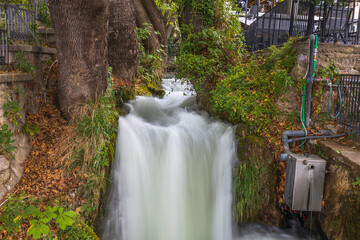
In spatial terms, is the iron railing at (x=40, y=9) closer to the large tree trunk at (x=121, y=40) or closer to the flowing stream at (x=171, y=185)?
the large tree trunk at (x=121, y=40)

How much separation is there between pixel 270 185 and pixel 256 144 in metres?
0.84

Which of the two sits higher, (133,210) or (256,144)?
(256,144)

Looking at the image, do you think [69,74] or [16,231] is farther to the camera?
[69,74]

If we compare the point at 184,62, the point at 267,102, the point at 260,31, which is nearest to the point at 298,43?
the point at 267,102

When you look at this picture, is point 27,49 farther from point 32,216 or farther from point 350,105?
point 350,105

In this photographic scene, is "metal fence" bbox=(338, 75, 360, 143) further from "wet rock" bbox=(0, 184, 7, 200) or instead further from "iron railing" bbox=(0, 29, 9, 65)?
"iron railing" bbox=(0, 29, 9, 65)

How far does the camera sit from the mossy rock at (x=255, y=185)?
5.01 m

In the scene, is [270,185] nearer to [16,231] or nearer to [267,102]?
[267,102]

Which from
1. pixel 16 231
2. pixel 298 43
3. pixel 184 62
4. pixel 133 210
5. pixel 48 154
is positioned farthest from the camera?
pixel 184 62

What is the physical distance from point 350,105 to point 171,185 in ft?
12.7

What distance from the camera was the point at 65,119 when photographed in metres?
5.12

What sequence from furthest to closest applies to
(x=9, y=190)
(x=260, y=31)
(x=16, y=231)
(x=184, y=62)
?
(x=260, y=31)
(x=184, y=62)
(x=9, y=190)
(x=16, y=231)

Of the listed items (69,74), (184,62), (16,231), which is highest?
(184,62)

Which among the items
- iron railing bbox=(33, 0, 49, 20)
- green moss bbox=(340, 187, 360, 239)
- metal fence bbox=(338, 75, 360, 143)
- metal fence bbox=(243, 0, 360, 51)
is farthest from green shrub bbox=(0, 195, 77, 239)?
metal fence bbox=(243, 0, 360, 51)
